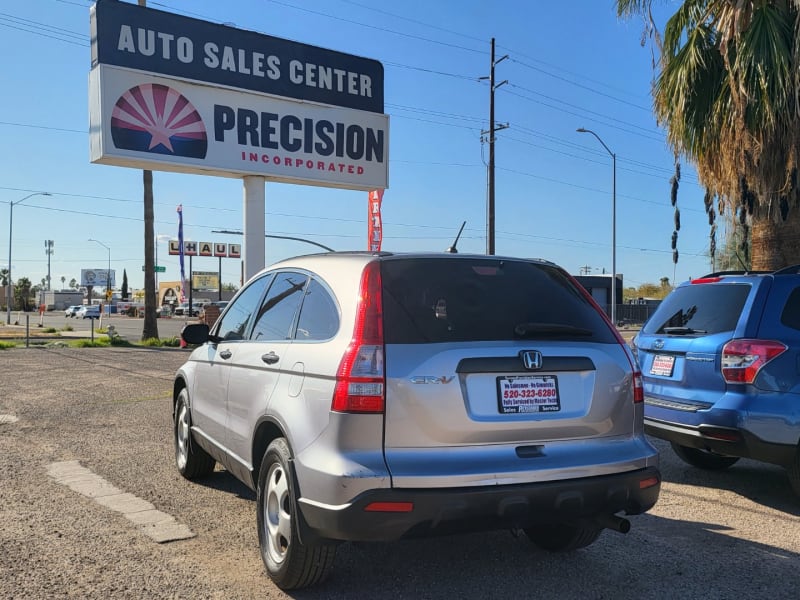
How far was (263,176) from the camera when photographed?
591 inches

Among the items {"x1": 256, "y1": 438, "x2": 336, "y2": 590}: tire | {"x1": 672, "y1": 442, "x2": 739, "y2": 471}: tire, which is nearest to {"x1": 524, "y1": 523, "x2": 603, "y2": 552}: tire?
{"x1": 256, "y1": 438, "x2": 336, "y2": 590}: tire

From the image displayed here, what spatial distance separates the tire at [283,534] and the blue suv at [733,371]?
322 centimetres

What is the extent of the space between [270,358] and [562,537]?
201 cm

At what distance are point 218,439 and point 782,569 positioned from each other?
3.51m

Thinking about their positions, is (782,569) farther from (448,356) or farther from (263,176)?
(263,176)

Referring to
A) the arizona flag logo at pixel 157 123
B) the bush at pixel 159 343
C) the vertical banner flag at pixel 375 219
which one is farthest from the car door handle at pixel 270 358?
the bush at pixel 159 343

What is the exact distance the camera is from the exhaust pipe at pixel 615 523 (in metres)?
3.49

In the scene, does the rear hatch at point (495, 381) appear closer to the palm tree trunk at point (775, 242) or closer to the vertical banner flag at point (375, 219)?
the palm tree trunk at point (775, 242)

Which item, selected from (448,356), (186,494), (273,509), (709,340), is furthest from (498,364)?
(186,494)

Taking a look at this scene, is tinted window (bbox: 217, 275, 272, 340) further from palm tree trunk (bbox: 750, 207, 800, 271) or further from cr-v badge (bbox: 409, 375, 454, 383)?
palm tree trunk (bbox: 750, 207, 800, 271)

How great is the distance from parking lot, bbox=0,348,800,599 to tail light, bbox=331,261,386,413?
36.5 inches

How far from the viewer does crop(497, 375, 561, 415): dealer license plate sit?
10.8 feet

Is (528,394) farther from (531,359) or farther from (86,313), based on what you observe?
(86,313)

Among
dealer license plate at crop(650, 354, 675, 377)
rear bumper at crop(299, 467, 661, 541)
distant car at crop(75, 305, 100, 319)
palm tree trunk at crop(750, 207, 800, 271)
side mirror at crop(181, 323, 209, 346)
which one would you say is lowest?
distant car at crop(75, 305, 100, 319)
